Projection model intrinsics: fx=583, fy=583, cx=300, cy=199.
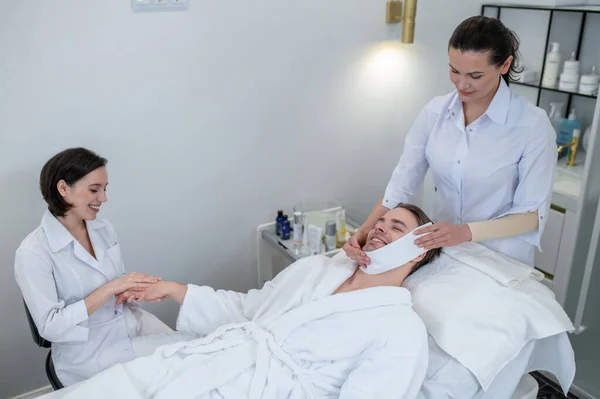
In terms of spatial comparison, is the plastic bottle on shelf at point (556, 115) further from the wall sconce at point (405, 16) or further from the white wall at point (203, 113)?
the wall sconce at point (405, 16)

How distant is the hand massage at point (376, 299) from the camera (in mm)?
1432

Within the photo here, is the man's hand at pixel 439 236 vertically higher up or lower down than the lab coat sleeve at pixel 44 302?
higher up

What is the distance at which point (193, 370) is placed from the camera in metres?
1.44

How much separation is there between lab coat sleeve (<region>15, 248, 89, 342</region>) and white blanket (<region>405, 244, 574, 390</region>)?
94 cm

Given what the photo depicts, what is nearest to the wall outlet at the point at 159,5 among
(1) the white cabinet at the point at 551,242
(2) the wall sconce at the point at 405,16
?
(2) the wall sconce at the point at 405,16

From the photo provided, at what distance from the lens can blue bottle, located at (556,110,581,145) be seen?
99.2 inches

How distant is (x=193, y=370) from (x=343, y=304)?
16.3 inches

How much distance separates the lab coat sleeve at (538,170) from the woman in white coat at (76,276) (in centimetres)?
110

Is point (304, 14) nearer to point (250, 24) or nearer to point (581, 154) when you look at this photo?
point (250, 24)

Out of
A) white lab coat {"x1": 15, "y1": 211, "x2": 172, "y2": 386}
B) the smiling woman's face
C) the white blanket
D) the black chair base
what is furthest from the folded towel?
the black chair base

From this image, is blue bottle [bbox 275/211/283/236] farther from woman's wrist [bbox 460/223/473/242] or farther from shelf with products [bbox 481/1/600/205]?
shelf with products [bbox 481/1/600/205]

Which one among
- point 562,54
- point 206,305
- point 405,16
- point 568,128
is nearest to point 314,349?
point 206,305

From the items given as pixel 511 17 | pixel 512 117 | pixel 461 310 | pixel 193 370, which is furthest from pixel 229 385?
pixel 511 17

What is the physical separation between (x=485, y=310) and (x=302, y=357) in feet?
1.61
